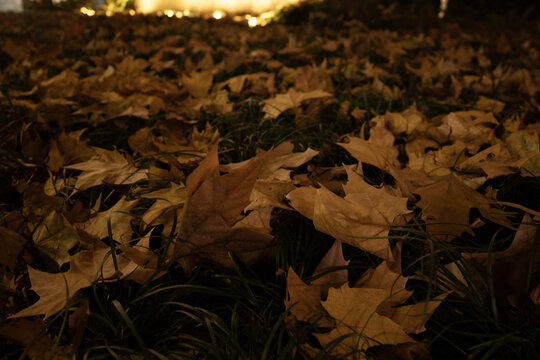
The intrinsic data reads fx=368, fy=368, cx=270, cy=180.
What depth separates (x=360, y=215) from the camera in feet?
2.26

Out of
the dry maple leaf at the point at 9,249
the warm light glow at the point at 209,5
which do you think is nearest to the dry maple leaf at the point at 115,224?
the dry maple leaf at the point at 9,249

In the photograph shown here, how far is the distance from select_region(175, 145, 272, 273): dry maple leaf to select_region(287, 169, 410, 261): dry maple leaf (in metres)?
0.12

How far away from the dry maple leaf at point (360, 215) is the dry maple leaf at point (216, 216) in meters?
0.12

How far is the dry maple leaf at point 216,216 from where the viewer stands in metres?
0.63

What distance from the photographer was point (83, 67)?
229cm

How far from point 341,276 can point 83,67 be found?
7.43 ft

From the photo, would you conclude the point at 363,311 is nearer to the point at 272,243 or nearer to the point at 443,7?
the point at 272,243

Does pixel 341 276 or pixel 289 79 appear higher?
pixel 289 79

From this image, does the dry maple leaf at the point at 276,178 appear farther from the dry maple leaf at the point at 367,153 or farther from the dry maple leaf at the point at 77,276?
the dry maple leaf at the point at 77,276

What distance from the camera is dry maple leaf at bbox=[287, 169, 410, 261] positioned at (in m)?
0.67

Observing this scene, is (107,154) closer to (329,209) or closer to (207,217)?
(207,217)

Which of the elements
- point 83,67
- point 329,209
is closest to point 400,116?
point 329,209

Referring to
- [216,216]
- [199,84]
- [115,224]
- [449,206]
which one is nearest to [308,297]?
[216,216]

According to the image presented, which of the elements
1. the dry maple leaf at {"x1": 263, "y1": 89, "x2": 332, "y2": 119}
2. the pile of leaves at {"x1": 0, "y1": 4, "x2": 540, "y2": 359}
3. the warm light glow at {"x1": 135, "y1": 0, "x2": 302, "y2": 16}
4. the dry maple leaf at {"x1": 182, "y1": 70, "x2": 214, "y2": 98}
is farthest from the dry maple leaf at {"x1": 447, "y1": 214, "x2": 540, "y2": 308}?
the warm light glow at {"x1": 135, "y1": 0, "x2": 302, "y2": 16}
